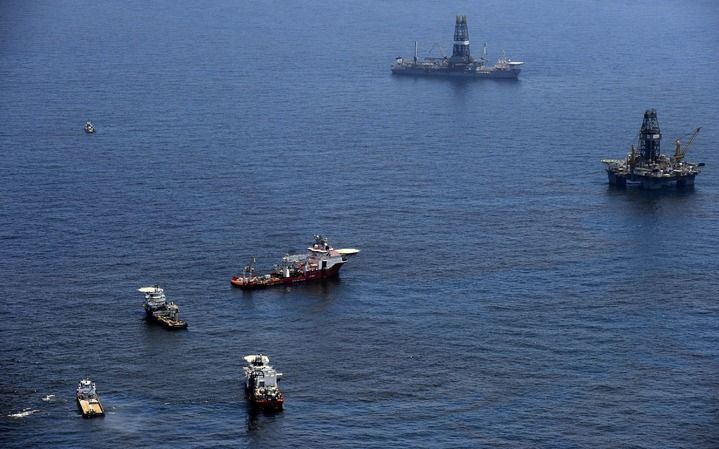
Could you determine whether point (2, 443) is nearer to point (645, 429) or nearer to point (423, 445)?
point (423, 445)

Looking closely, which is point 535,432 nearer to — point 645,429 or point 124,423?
point 645,429

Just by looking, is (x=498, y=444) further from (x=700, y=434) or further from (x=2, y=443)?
(x=2, y=443)

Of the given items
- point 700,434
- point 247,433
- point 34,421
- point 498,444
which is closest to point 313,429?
point 247,433

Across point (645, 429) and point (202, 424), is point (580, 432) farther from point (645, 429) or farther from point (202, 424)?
point (202, 424)

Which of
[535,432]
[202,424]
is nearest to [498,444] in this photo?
[535,432]

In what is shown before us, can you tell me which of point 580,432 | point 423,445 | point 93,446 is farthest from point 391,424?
point 93,446

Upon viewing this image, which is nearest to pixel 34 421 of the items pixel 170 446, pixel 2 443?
pixel 2 443
